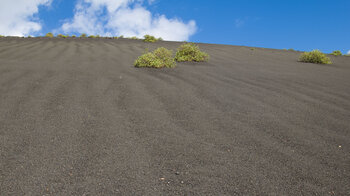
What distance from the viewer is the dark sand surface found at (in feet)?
6.06

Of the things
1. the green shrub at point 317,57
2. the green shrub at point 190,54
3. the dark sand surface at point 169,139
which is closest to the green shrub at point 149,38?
the green shrub at point 190,54

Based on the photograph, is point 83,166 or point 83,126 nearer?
point 83,166

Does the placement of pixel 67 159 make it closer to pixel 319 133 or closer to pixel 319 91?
pixel 319 133

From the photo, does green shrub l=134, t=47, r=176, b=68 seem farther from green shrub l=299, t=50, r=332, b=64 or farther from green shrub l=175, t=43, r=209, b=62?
green shrub l=299, t=50, r=332, b=64

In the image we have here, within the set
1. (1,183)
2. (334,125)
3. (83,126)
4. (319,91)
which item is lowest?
(1,183)

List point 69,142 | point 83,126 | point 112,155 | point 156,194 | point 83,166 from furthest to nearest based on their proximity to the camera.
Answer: point 83,126 → point 69,142 → point 112,155 → point 83,166 → point 156,194

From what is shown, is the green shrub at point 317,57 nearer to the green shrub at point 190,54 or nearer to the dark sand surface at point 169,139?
the green shrub at point 190,54

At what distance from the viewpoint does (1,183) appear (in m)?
1.82

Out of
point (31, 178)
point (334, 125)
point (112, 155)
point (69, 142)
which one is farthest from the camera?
point (334, 125)

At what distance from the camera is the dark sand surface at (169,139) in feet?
6.06

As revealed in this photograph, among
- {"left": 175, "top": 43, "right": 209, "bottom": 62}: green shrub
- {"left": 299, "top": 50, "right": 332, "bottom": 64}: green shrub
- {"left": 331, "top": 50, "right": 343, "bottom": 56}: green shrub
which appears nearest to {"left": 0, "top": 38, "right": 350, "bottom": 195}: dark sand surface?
{"left": 175, "top": 43, "right": 209, "bottom": 62}: green shrub

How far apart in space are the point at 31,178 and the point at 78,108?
164cm

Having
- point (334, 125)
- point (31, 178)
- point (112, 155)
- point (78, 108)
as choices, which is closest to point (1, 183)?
point (31, 178)

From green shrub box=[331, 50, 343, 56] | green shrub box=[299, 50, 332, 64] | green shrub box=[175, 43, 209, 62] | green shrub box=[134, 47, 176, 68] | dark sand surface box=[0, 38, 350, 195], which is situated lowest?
dark sand surface box=[0, 38, 350, 195]
